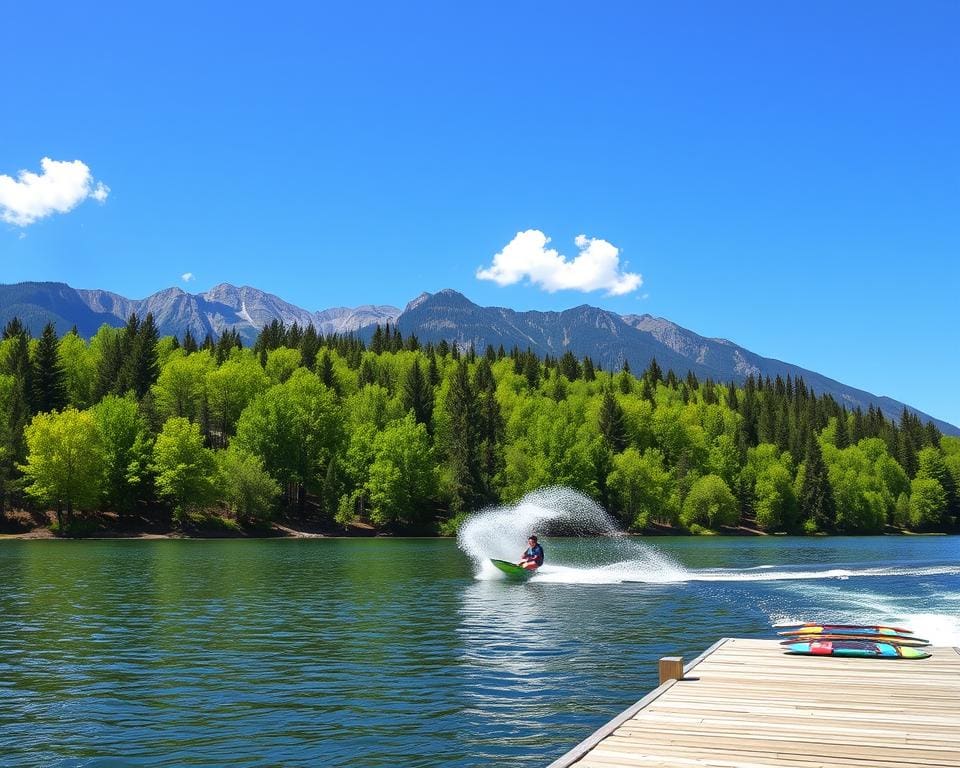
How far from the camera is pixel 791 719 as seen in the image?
13.0m

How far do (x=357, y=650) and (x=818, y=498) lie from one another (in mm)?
153539

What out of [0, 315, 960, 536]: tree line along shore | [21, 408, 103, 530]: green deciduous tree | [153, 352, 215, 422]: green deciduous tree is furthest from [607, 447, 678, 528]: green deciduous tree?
[21, 408, 103, 530]: green deciduous tree

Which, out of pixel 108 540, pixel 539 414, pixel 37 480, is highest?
pixel 539 414

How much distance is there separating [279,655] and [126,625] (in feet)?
28.9

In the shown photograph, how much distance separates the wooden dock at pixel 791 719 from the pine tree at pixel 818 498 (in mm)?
153381

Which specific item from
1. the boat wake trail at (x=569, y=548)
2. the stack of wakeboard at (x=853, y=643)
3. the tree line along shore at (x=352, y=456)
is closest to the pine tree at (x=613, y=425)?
the tree line along shore at (x=352, y=456)

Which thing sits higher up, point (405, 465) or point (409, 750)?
point (405, 465)

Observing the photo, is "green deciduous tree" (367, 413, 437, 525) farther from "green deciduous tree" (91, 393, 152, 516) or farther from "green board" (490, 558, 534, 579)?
"green board" (490, 558, 534, 579)

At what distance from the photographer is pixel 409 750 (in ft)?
50.7

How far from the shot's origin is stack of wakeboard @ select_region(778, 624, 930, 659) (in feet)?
61.8

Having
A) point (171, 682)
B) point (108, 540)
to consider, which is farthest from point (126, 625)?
point (108, 540)

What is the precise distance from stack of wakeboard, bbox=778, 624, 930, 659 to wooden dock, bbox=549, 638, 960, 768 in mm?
453

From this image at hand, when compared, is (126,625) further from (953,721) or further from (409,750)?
(953,721)

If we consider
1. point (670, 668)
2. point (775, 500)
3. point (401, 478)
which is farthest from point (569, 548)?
point (775, 500)
